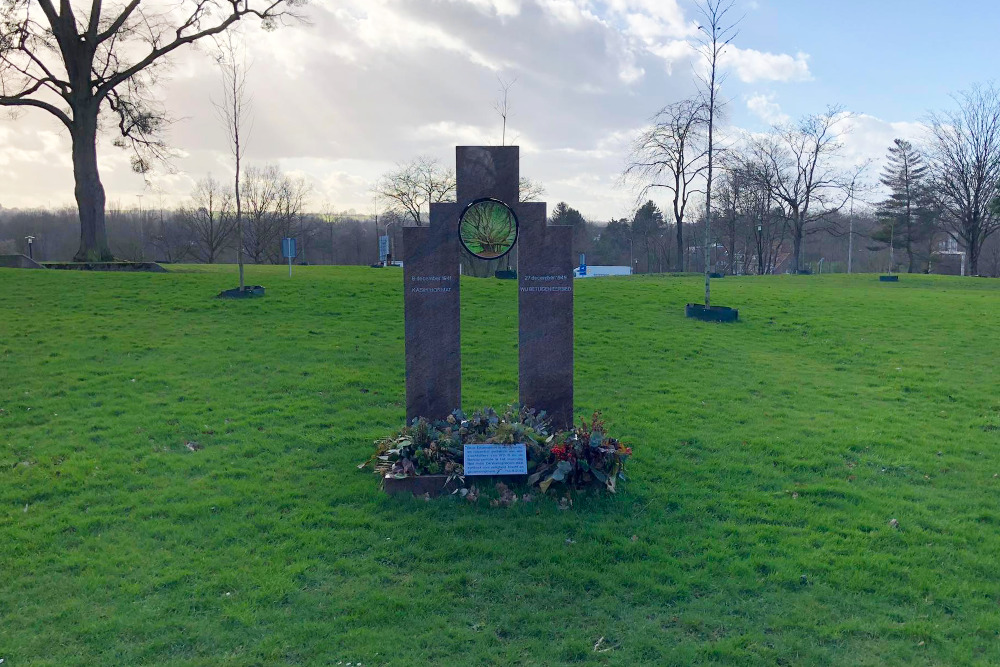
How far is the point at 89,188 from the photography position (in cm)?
2461

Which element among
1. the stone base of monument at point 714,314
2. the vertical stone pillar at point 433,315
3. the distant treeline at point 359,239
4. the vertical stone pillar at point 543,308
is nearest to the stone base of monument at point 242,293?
the stone base of monument at point 714,314

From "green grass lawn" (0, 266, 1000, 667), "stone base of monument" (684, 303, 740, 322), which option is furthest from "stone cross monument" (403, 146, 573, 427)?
"stone base of monument" (684, 303, 740, 322)

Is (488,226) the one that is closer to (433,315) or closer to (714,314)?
(433,315)

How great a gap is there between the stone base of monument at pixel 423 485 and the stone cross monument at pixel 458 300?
3.18 ft

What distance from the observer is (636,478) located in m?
6.92

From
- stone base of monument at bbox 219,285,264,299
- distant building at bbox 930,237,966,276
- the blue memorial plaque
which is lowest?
the blue memorial plaque

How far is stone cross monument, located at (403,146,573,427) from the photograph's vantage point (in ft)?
23.2

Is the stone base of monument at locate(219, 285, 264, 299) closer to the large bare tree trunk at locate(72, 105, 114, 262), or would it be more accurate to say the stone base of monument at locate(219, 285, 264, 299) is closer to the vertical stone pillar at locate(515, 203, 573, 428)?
the large bare tree trunk at locate(72, 105, 114, 262)

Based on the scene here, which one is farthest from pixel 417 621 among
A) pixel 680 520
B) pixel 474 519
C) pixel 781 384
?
pixel 781 384

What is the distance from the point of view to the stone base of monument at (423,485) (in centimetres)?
641

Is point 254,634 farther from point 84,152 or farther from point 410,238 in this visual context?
point 84,152

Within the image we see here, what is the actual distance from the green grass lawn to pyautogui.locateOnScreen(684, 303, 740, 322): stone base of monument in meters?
4.25

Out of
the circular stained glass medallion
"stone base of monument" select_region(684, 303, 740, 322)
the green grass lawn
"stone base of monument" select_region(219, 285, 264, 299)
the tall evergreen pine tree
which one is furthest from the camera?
the tall evergreen pine tree

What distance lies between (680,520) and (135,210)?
261ft
